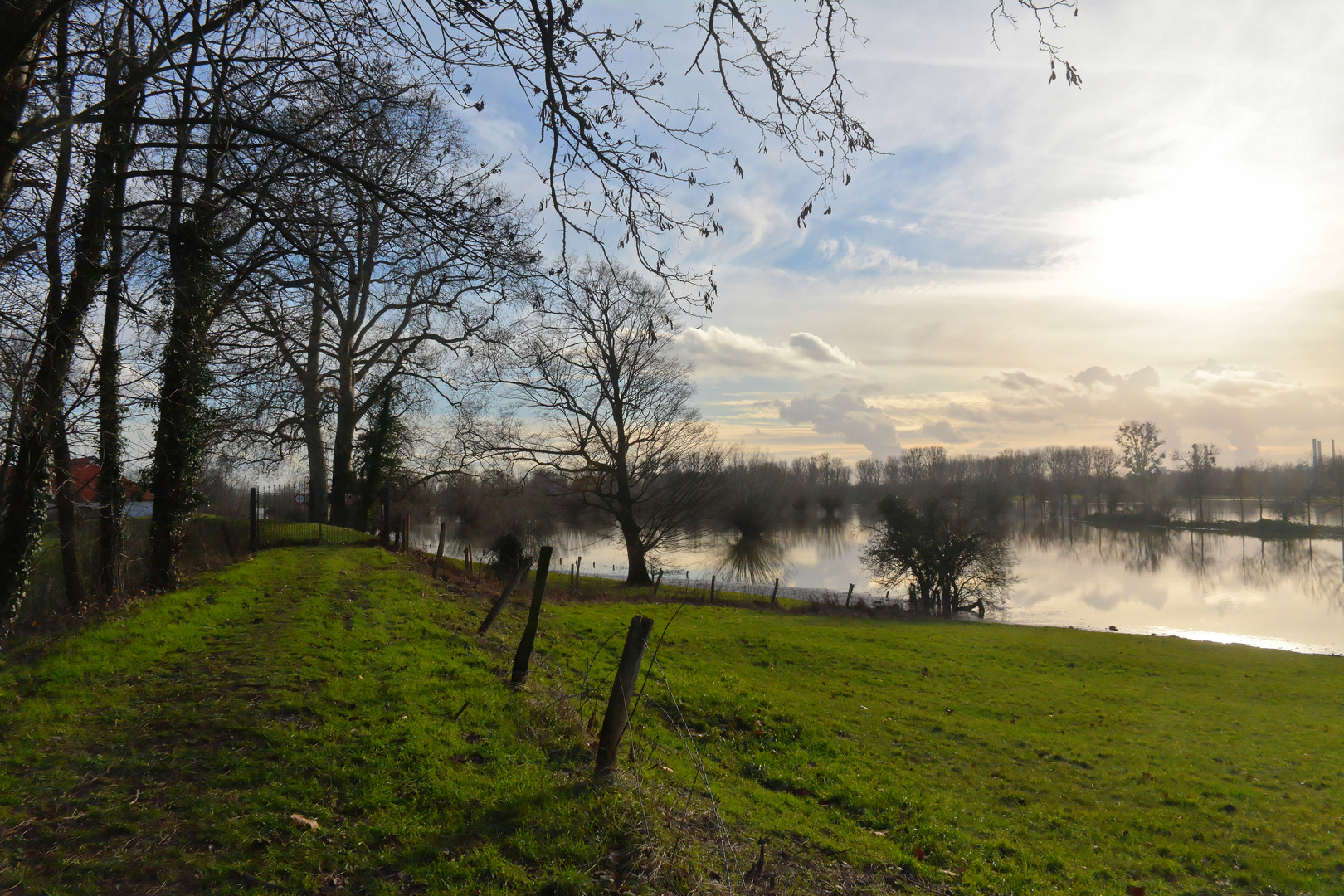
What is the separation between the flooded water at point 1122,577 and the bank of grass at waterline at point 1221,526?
504 cm

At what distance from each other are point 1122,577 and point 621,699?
156 feet

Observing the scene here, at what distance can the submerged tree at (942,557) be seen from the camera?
31188mm

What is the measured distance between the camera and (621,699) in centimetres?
513

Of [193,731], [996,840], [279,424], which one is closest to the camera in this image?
[193,731]

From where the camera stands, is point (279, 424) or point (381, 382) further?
point (381, 382)

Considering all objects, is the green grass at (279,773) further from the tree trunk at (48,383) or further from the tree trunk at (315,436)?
the tree trunk at (315,436)

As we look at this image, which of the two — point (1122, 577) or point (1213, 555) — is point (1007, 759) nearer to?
point (1122, 577)

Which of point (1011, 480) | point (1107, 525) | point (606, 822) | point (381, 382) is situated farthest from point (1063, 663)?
point (1011, 480)

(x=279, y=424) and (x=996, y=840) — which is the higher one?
(x=279, y=424)

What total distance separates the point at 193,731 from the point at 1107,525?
9161cm

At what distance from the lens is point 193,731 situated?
534 cm

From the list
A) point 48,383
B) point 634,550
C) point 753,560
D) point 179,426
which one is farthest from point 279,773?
point 753,560

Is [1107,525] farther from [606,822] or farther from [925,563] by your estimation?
[606,822]

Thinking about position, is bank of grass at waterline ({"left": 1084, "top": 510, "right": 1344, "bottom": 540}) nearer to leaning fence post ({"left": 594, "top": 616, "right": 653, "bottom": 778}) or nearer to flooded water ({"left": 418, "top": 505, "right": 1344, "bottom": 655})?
flooded water ({"left": 418, "top": 505, "right": 1344, "bottom": 655})
